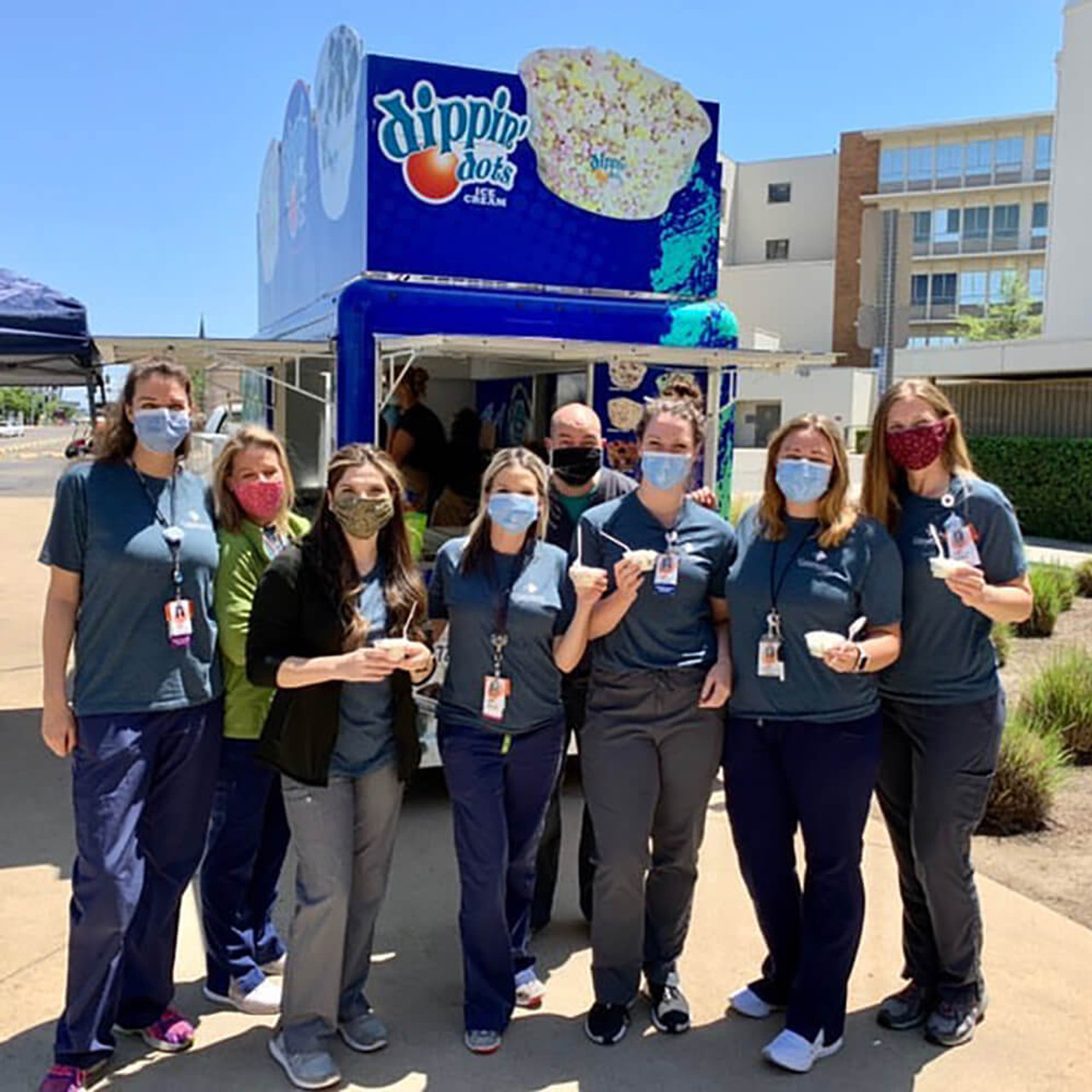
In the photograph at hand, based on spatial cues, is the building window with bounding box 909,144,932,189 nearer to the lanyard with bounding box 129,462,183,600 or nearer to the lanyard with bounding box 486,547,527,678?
the lanyard with bounding box 486,547,527,678

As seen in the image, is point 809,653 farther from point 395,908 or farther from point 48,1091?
point 48,1091

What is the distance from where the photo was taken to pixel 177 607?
3.21 m

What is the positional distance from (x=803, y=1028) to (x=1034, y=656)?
22.4 feet

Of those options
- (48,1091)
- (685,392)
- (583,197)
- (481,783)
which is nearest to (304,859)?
(481,783)

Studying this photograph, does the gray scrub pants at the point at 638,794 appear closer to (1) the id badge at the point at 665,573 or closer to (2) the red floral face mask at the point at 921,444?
(1) the id badge at the point at 665,573

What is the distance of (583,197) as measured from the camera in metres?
6.77

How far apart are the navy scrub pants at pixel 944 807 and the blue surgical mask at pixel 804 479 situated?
74cm

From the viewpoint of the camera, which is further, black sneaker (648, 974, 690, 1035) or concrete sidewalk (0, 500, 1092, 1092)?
black sneaker (648, 974, 690, 1035)

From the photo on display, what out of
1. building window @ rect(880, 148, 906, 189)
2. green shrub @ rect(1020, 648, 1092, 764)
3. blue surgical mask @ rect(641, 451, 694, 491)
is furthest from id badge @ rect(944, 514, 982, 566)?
building window @ rect(880, 148, 906, 189)

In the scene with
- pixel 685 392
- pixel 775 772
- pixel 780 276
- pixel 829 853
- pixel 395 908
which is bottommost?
pixel 395 908

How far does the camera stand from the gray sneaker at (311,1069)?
Answer: 10.5ft

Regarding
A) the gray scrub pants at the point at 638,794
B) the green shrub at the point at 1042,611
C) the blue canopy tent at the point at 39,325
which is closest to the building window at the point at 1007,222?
the green shrub at the point at 1042,611

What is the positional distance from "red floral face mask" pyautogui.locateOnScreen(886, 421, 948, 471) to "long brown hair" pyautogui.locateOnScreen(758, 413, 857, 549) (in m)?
0.20

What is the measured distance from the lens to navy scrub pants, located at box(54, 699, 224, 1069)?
3131 mm
